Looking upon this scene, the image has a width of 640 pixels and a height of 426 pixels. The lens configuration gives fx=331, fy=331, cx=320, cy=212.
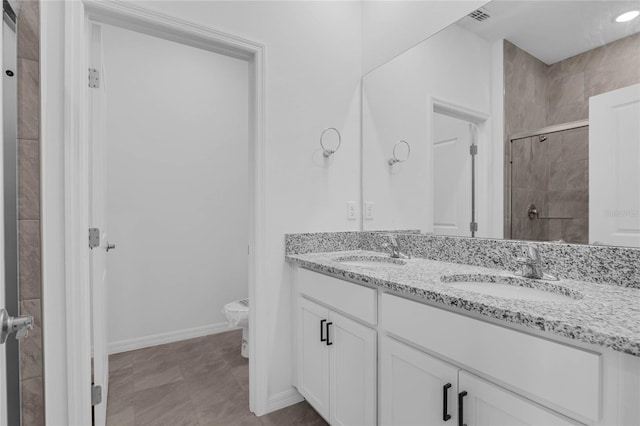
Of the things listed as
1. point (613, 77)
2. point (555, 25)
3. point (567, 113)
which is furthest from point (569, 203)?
point (555, 25)

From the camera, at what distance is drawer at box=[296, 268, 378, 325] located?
1.28 m

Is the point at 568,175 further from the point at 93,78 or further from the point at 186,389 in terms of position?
the point at 186,389

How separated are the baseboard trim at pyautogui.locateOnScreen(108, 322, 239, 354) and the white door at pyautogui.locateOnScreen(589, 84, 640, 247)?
2.76 m

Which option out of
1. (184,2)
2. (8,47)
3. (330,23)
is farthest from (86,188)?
(330,23)

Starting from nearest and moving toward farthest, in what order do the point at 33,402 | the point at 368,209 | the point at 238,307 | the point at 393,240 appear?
the point at 33,402 < the point at 393,240 < the point at 368,209 < the point at 238,307

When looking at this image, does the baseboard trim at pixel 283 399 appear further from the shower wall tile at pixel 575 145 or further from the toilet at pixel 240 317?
the shower wall tile at pixel 575 145

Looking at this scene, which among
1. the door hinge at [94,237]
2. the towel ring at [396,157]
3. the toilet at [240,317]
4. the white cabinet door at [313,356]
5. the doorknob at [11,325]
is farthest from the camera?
the toilet at [240,317]

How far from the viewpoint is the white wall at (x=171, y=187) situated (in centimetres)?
257

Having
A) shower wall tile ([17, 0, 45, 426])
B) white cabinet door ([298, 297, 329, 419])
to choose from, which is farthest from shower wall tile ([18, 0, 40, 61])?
white cabinet door ([298, 297, 329, 419])

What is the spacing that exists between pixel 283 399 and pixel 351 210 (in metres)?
1.15

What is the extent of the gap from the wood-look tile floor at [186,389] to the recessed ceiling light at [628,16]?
2.08 metres

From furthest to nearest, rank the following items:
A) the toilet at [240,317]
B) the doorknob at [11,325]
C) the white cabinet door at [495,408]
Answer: the toilet at [240,317]
the white cabinet door at [495,408]
the doorknob at [11,325]

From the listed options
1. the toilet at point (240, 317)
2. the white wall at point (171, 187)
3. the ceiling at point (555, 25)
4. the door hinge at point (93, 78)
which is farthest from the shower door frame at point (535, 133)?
the white wall at point (171, 187)

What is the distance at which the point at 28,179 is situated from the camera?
1280 millimetres
